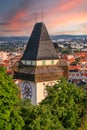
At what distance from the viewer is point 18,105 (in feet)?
52.3

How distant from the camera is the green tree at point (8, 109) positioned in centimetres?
1404

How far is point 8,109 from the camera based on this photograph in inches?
567

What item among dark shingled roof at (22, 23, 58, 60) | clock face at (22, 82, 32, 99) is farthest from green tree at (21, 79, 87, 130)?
dark shingled roof at (22, 23, 58, 60)

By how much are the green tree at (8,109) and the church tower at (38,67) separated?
6123 mm

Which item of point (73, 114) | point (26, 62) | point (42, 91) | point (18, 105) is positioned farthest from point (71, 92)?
point (26, 62)

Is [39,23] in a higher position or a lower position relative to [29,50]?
higher

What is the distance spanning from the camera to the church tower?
21391 mm

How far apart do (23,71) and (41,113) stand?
7613mm

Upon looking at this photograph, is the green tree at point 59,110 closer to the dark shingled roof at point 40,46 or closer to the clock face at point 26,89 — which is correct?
the clock face at point 26,89

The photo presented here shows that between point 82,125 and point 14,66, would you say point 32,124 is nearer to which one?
point 82,125

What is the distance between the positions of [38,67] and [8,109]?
758cm

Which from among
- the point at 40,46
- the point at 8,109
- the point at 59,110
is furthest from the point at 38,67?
the point at 8,109

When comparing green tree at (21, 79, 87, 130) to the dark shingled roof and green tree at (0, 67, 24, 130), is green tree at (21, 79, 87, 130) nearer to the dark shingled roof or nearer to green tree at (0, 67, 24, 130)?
green tree at (0, 67, 24, 130)

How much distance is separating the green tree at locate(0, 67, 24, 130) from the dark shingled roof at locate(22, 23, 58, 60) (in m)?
6.91
